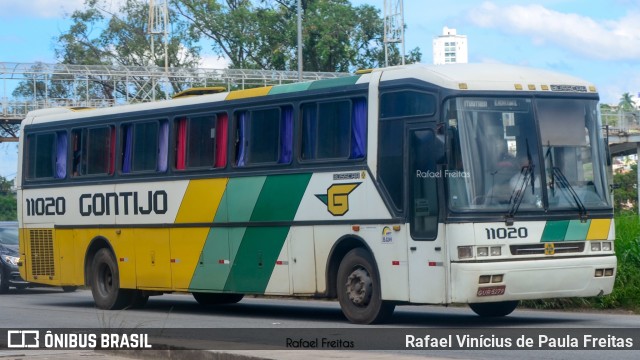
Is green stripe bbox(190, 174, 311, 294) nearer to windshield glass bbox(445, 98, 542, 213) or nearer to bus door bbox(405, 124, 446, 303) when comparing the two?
bus door bbox(405, 124, 446, 303)

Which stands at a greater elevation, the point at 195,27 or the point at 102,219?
the point at 195,27

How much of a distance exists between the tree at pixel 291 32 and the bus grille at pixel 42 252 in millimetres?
40516

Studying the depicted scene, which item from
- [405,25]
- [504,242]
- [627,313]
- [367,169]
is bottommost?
[627,313]

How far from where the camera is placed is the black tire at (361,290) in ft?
50.7

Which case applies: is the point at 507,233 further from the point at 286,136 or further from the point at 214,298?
the point at 214,298

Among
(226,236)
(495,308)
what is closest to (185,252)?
(226,236)

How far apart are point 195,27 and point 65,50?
815 cm

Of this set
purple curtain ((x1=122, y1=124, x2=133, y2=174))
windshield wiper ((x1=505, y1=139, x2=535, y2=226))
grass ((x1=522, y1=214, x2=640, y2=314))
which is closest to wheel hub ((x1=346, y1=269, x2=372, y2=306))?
windshield wiper ((x1=505, y1=139, x2=535, y2=226))

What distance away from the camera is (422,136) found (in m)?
14.9

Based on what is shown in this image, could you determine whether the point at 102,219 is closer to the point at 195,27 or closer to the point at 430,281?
the point at 430,281

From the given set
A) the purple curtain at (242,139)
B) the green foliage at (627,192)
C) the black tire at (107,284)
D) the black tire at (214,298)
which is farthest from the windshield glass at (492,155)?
the green foliage at (627,192)

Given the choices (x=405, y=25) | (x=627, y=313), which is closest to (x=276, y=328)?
(x=627, y=313)

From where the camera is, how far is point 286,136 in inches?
673

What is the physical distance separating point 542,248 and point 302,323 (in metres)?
3.81
